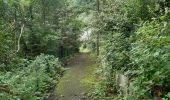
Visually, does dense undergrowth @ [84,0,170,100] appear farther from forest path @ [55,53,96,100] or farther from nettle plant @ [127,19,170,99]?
forest path @ [55,53,96,100]

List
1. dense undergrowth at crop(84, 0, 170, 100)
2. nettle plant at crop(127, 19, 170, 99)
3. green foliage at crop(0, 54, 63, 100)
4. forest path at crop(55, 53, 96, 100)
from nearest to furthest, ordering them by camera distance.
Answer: nettle plant at crop(127, 19, 170, 99) → dense undergrowth at crop(84, 0, 170, 100) → green foliage at crop(0, 54, 63, 100) → forest path at crop(55, 53, 96, 100)

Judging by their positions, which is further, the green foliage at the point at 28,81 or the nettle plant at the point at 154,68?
the green foliage at the point at 28,81

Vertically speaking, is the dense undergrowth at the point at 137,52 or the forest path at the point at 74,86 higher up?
the dense undergrowth at the point at 137,52

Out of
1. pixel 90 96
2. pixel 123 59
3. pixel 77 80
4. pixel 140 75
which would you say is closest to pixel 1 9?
pixel 77 80

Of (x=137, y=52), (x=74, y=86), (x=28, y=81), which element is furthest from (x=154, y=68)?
(x=74, y=86)

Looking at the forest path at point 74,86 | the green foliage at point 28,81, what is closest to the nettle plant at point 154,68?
the green foliage at point 28,81

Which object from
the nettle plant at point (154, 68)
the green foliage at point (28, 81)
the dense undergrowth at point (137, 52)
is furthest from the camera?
the green foliage at point (28, 81)

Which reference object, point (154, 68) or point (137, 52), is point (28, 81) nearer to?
point (137, 52)

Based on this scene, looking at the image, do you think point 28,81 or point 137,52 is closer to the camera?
point 137,52

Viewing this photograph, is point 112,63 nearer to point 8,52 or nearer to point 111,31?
point 111,31

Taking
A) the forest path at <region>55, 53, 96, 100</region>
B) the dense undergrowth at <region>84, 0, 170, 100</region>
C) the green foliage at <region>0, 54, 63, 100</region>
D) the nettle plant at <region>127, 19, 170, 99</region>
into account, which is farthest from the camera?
the forest path at <region>55, 53, 96, 100</region>

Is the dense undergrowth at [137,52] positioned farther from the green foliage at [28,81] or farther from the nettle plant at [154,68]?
the green foliage at [28,81]

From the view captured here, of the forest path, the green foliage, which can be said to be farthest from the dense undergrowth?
the green foliage

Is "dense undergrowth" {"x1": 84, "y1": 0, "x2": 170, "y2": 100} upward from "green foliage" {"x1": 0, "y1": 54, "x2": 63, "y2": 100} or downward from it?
upward
